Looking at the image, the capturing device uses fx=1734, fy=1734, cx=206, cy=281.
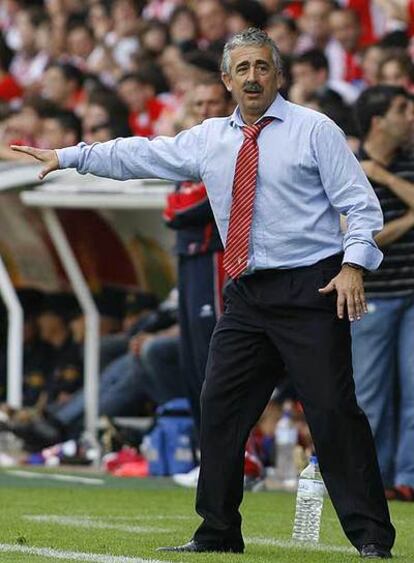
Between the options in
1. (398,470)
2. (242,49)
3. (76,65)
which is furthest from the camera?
(76,65)

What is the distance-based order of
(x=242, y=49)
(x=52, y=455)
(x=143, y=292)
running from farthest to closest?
(x=143, y=292), (x=52, y=455), (x=242, y=49)

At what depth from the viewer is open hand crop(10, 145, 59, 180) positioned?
21.5 ft

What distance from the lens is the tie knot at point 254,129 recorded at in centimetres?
659

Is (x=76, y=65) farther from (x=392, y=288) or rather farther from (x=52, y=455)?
(x=392, y=288)

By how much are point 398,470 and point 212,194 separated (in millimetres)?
3557

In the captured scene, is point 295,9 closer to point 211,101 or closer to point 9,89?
point 9,89

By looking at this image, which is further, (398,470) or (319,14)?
(319,14)

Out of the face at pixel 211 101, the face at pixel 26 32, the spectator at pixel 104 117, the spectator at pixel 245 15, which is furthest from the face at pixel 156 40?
the face at pixel 211 101

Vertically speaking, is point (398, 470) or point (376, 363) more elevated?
point (376, 363)

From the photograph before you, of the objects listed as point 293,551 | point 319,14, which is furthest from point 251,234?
point 319,14

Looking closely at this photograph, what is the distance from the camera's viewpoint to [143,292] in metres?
14.4

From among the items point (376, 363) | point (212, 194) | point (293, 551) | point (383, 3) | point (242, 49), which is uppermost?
point (383, 3)

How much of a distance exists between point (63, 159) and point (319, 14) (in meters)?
8.89

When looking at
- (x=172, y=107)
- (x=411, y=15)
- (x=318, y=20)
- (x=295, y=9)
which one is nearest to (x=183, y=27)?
(x=295, y=9)
